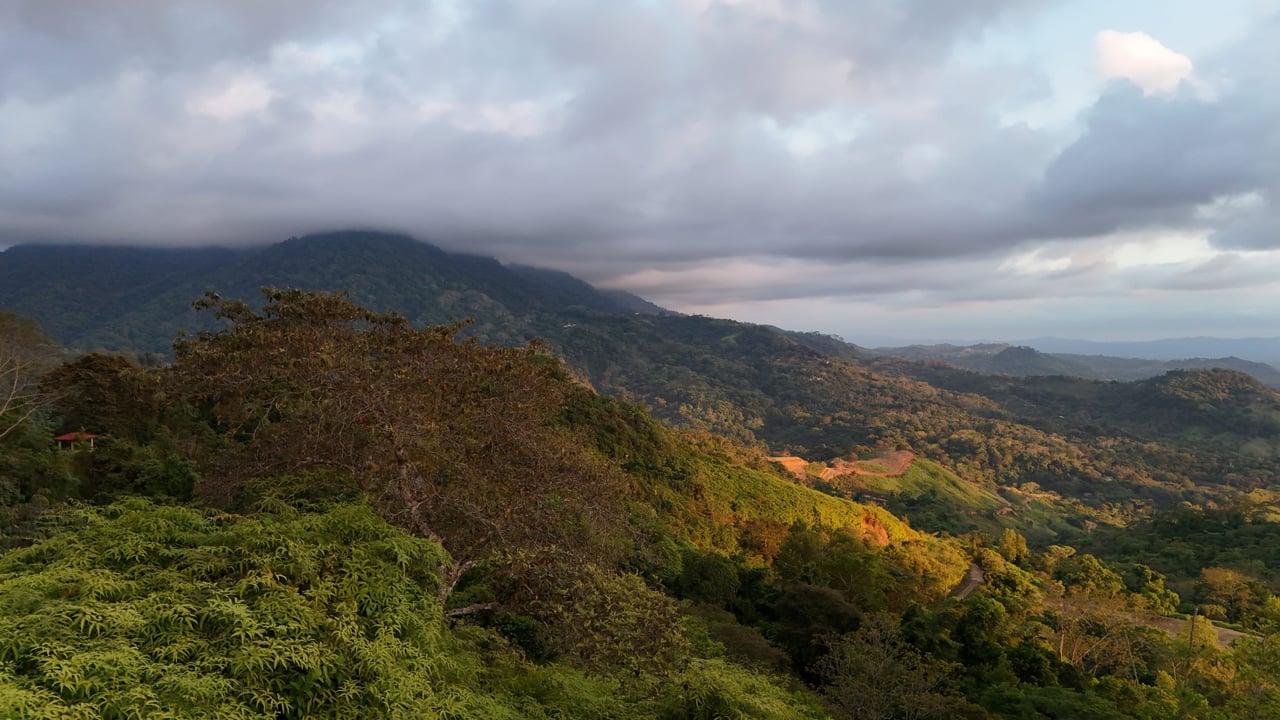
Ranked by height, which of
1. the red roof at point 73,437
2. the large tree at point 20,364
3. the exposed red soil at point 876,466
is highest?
the large tree at point 20,364

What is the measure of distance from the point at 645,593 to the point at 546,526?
238 cm

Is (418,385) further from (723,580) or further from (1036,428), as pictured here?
(1036,428)

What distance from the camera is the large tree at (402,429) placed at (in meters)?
10.6

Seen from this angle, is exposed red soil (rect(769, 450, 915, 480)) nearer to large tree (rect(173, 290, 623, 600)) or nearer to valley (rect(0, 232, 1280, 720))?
valley (rect(0, 232, 1280, 720))

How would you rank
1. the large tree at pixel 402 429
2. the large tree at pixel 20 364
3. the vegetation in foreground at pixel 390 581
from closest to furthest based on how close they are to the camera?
the vegetation in foreground at pixel 390 581
the large tree at pixel 402 429
the large tree at pixel 20 364

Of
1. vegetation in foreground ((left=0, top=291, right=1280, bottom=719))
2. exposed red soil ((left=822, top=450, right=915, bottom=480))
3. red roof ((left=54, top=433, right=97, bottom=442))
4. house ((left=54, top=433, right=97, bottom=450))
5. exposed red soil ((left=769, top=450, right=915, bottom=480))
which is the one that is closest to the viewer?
vegetation in foreground ((left=0, top=291, right=1280, bottom=719))

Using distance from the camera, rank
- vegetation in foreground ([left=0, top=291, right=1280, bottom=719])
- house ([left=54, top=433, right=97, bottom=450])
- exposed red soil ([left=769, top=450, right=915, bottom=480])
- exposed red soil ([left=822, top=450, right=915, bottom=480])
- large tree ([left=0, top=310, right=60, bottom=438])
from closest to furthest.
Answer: vegetation in foreground ([left=0, top=291, right=1280, bottom=719]) → large tree ([left=0, top=310, right=60, bottom=438]) → house ([left=54, top=433, right=97, bottom=450]) → exposed red soil ([left=769, top=450, right=915, bottom=480]) → exposed red soil ([left=822, top=450, right=915, bottom=480])

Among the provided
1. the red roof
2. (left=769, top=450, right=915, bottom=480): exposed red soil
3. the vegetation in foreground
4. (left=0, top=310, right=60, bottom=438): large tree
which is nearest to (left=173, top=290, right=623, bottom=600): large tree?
the vegetation in foreground

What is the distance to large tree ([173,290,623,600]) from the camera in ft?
34.6

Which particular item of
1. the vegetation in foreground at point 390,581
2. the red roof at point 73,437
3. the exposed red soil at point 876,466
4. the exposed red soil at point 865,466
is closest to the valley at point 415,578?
the vegetation in foreground at point 390,581

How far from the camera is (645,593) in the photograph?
11.2 metres

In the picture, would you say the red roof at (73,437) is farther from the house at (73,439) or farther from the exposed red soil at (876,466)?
the exposed red soil at (876,466)

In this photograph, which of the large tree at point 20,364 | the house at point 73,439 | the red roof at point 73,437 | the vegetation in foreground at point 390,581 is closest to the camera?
the vegetation in foreground at point 390,581

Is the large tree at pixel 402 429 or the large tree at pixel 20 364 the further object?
the large tree at pixel 20 364
